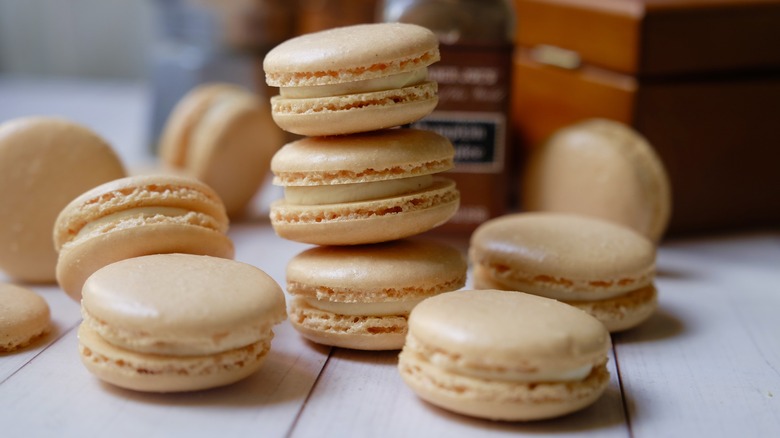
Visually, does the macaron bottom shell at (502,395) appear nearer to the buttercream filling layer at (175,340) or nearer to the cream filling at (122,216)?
the buttercream filling layer at (175,340)

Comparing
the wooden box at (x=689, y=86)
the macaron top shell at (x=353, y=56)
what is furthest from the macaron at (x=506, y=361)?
the wooden box at (x=689, y=86)

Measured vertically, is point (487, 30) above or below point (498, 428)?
above

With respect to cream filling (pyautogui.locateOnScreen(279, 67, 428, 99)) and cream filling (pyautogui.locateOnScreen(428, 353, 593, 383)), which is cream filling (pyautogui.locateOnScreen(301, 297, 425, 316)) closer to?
cream filling (pyautogui.locateOnScreen(428, 353, 593, 383))

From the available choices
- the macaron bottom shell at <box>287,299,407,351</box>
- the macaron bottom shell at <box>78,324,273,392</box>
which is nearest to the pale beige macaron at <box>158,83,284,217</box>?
the macaron bottom shell at <box>287,299,407,351</box>

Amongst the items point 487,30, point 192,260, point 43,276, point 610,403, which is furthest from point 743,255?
point 43,276

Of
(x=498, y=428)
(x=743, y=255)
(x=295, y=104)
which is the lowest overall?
(x=743, y=255)

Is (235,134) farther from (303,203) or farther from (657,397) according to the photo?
(657,397)
